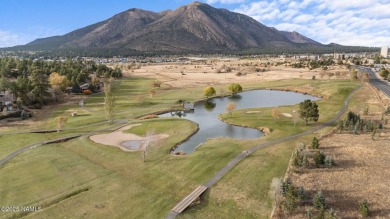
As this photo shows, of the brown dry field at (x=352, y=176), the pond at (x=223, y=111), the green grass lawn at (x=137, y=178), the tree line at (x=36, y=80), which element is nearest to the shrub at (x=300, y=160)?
the brown dry field at (x=352, y=176)

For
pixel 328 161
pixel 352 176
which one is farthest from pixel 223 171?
pixel 352 176

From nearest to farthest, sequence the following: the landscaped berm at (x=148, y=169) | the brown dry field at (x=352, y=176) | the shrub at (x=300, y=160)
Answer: the brown dry field at (x=352, y=176)
the landscaped berm at (x=148, y=169)
the shrub at (x=300, y=160)

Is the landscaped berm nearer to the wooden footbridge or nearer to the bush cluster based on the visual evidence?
the wooden footbridge

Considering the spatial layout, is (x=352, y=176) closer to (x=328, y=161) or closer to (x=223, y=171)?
(x=328, y=161)

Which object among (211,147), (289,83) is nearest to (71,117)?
(211,147)

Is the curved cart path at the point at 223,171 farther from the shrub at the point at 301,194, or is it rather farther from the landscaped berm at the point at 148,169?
the shrub at the point at 301,194

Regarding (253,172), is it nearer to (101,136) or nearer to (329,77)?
(101,136)
